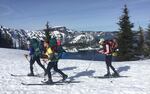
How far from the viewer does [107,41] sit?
20094mm

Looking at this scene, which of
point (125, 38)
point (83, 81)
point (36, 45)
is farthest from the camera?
point (125, 38)

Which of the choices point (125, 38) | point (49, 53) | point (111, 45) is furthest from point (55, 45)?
point (125, 38)

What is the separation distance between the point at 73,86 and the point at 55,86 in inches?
35.6

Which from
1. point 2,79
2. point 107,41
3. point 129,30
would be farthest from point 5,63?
point 129,30

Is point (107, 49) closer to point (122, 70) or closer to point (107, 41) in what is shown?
point (107, 41)

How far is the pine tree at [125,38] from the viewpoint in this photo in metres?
54.6

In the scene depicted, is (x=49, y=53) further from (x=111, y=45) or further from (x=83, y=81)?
(x=111, y=45)

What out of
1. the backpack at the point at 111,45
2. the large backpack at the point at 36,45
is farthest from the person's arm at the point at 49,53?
the backpack at the point at 111,45

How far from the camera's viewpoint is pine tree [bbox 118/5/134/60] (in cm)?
5458

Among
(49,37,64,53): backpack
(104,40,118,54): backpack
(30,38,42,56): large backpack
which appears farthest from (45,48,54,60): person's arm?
(104,40,118,54): backpack

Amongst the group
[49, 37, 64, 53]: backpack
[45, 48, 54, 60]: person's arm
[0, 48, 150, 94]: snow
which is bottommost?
[0, 48, 150, 94]: snow

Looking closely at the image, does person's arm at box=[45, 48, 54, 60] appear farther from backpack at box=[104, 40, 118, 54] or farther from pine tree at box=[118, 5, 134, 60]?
pine tree at box=[118, 5, 134, 60]

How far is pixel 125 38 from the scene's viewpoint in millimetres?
56156

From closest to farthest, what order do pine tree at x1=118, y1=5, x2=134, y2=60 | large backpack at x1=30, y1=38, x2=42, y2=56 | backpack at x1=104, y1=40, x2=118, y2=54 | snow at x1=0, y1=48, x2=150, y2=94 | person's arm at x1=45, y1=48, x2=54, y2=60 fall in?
snow at x1=0, y1=48, x2=150, y2=94 → person's arm at x1=45, y1=48, x2=54, y2=60 → large backpack at x1=30, y1=38, x2=42, y2=56 → backpack at x1=104, y1=40, x2=118, y2=54 → pine tree at x1=118, y1=5, x2=134, y2=60
